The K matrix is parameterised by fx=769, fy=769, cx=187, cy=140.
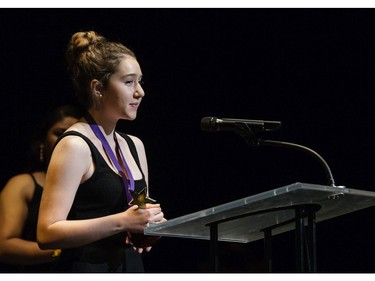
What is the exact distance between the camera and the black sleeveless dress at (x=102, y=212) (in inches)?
107

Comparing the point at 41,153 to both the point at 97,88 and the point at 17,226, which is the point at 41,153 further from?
the point at 97,88

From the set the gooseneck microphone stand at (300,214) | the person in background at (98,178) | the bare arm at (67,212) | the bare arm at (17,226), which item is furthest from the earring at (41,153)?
the gooseneck microphone stand at (300,214)

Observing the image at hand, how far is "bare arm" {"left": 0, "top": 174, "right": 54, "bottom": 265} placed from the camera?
3.60m

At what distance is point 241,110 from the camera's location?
4.41m

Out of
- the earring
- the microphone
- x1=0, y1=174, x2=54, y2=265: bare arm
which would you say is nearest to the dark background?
the earring

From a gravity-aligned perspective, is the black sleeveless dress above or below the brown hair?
below

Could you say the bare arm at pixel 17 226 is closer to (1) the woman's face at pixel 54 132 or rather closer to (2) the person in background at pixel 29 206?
(2) the person in background at pixel 29 206

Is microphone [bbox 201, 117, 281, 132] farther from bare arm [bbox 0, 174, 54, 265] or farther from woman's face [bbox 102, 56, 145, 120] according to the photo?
bare arm [bbox 0, 174, 54, 265]

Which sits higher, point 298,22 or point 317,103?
point 298,22

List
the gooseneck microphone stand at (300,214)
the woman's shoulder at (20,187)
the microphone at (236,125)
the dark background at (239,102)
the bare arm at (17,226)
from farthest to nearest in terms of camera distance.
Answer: the dark background at (239,102), the woman's shoulder at (20,187), the bare arm at (17,226), the microphone at (236,125), the gooseneck microphone stand at (300,214)

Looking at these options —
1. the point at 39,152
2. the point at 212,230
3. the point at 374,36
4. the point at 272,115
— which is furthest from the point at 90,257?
the point at 374,36

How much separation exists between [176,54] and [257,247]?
1.22 meters

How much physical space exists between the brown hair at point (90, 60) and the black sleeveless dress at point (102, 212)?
10.7 inches

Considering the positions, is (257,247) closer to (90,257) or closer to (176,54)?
(176,54)
